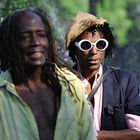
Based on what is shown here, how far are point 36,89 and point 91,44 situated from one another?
2.55ft

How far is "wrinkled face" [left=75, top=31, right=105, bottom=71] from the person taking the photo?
462 centimetres

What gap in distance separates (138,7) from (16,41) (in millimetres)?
18862

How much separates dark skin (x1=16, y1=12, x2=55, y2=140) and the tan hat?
2.35 feet

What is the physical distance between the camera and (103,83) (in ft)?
15.3

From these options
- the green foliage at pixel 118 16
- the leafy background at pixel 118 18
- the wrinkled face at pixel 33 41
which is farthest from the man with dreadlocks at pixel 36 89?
the green foliage at pixel 118 16

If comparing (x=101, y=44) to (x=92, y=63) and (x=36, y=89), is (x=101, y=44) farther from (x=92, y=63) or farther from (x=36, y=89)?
(x=36, y=89)

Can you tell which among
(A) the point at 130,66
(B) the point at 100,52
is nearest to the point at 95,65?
(B) the point at 100,52

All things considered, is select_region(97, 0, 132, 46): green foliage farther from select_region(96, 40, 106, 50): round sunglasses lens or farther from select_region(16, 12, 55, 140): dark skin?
select_region(16, 12, 55, 140): dark skin

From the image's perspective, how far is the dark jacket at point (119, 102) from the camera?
4547mm

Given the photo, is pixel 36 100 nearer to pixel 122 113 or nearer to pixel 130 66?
pixel 122 113

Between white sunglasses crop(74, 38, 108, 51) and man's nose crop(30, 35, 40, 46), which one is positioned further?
white sunglasses crop(74, 38, 108, 51)

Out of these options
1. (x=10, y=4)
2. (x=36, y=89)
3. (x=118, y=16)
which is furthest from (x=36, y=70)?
(x=118, y=16)

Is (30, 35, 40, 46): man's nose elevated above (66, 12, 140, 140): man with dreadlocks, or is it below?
above

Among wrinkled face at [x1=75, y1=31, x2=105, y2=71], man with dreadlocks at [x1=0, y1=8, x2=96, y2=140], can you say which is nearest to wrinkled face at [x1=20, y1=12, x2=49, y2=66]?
man with dreadlocks at [x1=0, y1=8, x2=96, y2=140]
